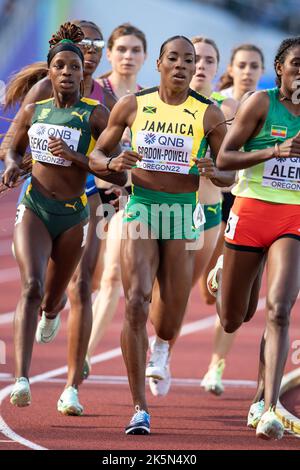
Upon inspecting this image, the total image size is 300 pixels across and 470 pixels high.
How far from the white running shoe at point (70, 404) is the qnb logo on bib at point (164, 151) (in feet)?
5.38

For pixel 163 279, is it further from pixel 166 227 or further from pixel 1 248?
pixel 1 248

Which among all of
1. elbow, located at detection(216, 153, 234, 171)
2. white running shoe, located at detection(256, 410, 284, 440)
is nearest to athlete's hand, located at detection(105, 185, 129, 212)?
elbow, located at detection(216, 153, 234, 171)

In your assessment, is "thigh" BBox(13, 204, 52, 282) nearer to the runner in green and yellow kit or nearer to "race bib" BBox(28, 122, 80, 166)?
the runner in green and yellow kit

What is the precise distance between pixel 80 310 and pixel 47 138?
4.15ft

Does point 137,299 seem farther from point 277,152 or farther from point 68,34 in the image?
point 68,34

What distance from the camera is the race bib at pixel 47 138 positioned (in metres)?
8.41

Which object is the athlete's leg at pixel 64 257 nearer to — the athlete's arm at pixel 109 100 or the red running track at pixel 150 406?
the red running track at pixel 150 406

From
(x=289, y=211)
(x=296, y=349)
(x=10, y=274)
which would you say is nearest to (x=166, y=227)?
(x=289, y=211)

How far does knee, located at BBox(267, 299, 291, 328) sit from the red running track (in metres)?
0.82

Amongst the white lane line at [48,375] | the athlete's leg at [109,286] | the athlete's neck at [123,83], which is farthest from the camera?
the athlete's neck at [123,83]

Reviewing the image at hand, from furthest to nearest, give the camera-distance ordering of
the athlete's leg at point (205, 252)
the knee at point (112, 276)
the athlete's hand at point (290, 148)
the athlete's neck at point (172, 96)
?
the knee at point (112, 276), the athlete's leg at point (205, 252), the athlete's neck at point (172, 96), the athlete's hand at point (290, 148)

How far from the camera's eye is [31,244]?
26.9ft

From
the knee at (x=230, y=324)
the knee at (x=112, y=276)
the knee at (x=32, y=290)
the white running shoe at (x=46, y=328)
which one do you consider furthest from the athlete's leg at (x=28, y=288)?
the knee at (x=112, y=276)

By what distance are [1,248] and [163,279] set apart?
1431 cm
